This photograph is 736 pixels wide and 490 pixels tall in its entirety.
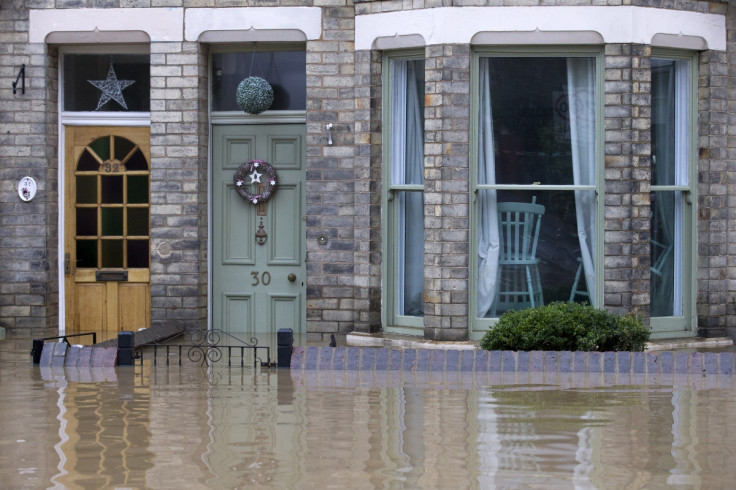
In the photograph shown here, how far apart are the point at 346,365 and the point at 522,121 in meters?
3.71

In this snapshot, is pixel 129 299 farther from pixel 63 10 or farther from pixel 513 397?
pixel 513 397

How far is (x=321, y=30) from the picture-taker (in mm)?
14297

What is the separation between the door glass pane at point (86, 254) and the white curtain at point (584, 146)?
5878mm

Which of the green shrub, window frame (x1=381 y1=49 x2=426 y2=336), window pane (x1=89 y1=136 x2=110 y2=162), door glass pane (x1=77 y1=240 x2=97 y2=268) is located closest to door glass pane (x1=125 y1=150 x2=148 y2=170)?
window pane (x1=89 y1=136 x2=110 y2=162)

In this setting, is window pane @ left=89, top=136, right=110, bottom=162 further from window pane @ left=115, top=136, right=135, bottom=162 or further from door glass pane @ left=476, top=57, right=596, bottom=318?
door glass pane @ left=476, top=57, right=596, bottom=318

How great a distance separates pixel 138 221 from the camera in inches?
597

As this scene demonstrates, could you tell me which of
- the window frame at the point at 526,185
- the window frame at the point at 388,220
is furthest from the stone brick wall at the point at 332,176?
the window frame at the point at 526,185

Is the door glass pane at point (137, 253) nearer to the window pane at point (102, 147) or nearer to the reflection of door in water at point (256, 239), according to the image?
the reflection of door in water at point (256, 239)

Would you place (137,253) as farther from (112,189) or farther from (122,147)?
(122,147)

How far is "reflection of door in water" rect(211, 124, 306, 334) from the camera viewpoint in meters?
14.9

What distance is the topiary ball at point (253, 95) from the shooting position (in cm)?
1435

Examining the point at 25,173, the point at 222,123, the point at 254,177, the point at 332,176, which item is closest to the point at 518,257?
the point at 332,176

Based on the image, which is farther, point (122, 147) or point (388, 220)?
point (122, 147)

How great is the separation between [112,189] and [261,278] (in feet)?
6.97
